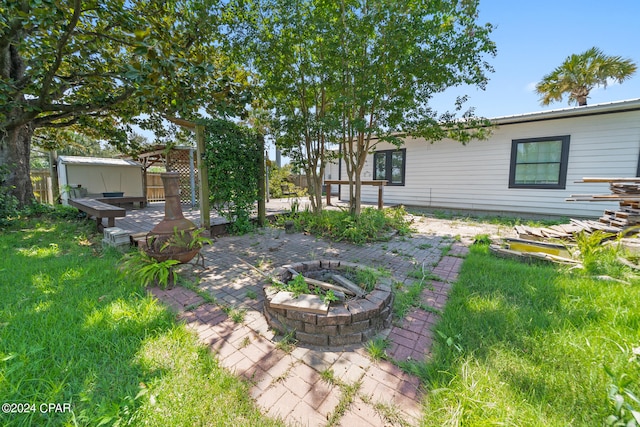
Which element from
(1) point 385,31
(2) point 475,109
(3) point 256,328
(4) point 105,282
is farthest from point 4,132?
(2) point 475,109

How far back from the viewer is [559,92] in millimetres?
10508

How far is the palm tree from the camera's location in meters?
9.12

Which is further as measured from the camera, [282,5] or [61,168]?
[61,168]

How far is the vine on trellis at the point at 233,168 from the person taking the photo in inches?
182

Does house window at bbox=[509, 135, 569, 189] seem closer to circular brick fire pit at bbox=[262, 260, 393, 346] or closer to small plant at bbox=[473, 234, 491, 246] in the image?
small plant at bbox=[473, 234, 491, 246]

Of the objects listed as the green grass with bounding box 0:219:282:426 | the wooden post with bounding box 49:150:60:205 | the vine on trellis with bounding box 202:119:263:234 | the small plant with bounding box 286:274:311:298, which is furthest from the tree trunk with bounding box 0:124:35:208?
the small plant with bounding box 286:274:311:298

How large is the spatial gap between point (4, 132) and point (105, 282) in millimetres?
5659

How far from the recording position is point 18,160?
5.64m

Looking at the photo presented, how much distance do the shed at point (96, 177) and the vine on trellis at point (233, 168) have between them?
666 centimetres

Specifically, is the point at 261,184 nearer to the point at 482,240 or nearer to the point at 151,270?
the point at 151,270

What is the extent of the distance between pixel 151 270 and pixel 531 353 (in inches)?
131

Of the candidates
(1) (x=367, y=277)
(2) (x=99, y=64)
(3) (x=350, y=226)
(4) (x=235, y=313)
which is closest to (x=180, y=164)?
(2) (x=99, y=64)

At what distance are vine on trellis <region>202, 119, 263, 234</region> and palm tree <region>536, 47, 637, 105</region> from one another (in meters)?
12.3

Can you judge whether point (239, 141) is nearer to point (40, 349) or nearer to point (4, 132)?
point (40, 349)
